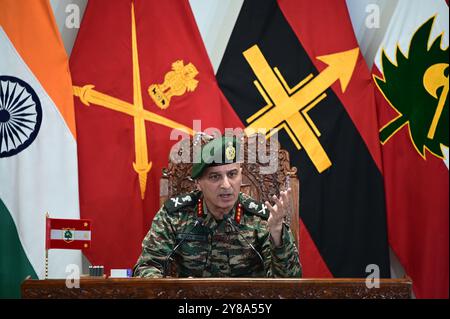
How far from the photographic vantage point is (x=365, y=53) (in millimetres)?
4035

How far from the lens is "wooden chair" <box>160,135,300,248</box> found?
11.1ft

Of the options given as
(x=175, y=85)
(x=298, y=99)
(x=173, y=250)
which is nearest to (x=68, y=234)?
(x=173, y=250)

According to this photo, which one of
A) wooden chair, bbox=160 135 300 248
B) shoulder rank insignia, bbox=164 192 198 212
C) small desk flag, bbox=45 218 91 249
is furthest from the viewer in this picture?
wooden chair, bbox=160 135 300 248

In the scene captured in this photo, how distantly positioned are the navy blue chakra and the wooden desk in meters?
1.68

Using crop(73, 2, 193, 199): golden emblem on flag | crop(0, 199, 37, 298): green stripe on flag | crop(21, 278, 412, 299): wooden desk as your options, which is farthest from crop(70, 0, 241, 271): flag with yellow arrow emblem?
crop(21, 278, 412, 299): wooden desk

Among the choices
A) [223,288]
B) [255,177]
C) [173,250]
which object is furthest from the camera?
[255,177]

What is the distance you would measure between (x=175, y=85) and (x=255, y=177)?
2.68 feet

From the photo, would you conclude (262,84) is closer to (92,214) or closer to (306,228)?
(306,228)

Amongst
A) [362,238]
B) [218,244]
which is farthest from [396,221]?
[218,244]

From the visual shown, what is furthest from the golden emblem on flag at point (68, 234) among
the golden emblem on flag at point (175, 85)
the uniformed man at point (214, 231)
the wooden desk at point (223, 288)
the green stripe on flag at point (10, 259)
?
the golden emblem on flag at point (175, 85)

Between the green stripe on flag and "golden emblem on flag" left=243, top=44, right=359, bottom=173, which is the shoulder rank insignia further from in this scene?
the green stripe on flag

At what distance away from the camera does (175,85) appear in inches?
149

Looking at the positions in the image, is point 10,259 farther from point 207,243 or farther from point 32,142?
point 207,243

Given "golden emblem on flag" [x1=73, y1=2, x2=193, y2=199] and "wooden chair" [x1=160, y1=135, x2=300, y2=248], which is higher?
"golden emblem on flag" [x1=73, y1=2, x2=193, y2=199]
